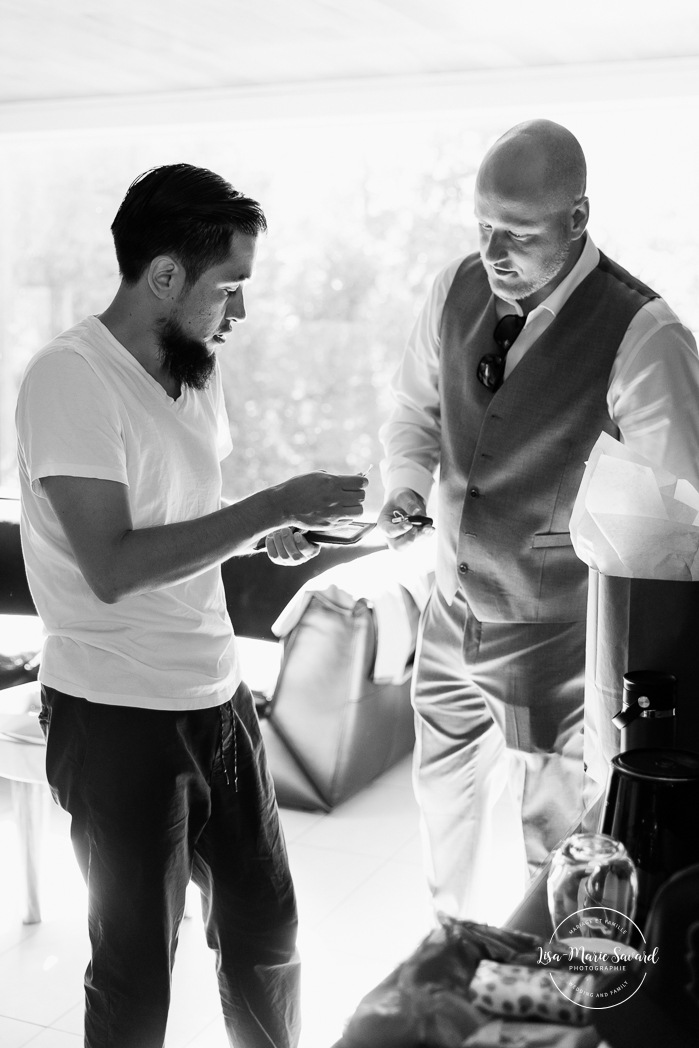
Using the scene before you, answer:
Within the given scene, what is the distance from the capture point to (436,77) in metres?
3.95

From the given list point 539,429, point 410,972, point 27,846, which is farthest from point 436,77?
point 410,972

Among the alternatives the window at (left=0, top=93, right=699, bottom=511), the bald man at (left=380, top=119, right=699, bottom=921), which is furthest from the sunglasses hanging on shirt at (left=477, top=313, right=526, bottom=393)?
the window at (left=0, top=93, right=699, bottom=511)

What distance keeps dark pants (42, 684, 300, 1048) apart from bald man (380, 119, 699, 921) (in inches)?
21.3

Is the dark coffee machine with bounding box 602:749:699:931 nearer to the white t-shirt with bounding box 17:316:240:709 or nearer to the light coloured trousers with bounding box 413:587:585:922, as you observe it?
the white t-shirt with bounding box 17:316:240:709

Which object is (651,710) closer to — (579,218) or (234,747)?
(234,747)

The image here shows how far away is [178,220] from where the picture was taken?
4.97 ft

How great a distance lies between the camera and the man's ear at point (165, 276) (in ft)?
4.99

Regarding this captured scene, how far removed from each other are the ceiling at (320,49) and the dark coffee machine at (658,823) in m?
2.71

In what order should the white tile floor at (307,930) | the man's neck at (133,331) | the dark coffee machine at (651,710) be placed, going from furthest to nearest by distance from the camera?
the white tile floor at (307,930) < the man's neck at (133,331) < the dark coffee machine at (651,710)

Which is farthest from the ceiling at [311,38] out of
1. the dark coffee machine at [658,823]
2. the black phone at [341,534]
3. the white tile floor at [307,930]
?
the dark coffee machine at [658,823]

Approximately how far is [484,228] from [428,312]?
25 cm

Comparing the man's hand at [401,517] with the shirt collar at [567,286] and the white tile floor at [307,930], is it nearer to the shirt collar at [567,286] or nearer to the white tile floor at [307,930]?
the shirt collar at [567,286]

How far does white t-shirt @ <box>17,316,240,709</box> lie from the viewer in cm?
144

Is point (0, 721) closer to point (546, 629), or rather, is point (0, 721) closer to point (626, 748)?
point (546, 629)
